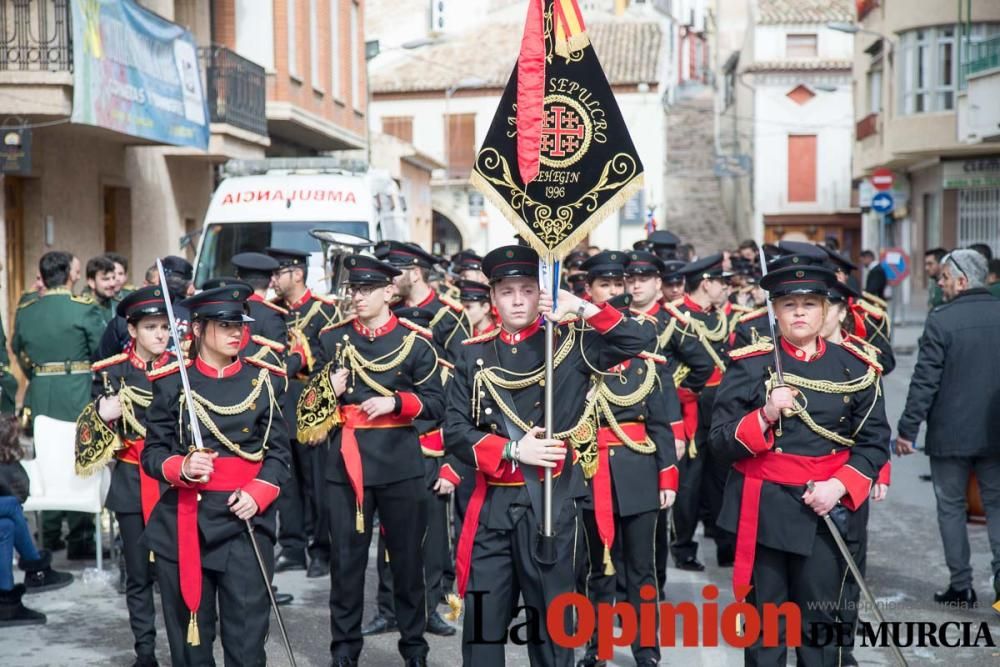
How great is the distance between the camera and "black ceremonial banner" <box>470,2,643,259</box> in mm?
6020

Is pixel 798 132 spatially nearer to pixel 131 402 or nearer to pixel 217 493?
pixel 131 402

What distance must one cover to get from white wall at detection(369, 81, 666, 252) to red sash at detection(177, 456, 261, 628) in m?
41.8

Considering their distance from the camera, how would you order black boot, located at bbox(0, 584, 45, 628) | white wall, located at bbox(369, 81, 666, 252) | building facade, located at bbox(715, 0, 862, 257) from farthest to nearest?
building facade, located at bbox(715, 0, 862, 257) → white wall, located at bbox(369, 81, 666, 252) → black boot, located at bbox(0, 584, 45, 628)

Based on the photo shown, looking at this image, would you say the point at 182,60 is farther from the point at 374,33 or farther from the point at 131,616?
the point at 374,33

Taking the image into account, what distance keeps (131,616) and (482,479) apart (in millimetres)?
2674

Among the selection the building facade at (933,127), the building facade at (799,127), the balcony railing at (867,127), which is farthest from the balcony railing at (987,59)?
the building facade at (799,127)

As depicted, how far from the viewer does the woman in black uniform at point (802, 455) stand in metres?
5.96

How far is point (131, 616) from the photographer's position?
7539 mm

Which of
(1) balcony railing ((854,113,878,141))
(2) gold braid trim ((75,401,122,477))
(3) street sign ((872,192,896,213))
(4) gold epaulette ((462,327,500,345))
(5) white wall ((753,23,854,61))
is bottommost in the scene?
(2) gold braid trim ((75,401,122,477))

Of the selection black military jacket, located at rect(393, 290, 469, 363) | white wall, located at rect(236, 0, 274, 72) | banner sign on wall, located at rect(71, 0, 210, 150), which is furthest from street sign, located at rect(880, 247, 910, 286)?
black military jacket, located at rect(393, 290, 469, 363)

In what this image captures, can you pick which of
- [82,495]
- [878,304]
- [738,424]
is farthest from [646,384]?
[878,304]

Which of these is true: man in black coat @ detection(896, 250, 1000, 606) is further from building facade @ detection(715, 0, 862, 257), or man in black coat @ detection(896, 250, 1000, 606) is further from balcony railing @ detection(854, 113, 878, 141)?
building facade @ detection(715, 0, 862, 257)

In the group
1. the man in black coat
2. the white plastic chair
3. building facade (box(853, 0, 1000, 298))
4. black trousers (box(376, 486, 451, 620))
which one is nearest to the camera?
black trousers (box(376, 486, 451, 620))

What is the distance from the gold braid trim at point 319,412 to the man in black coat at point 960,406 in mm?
3599
